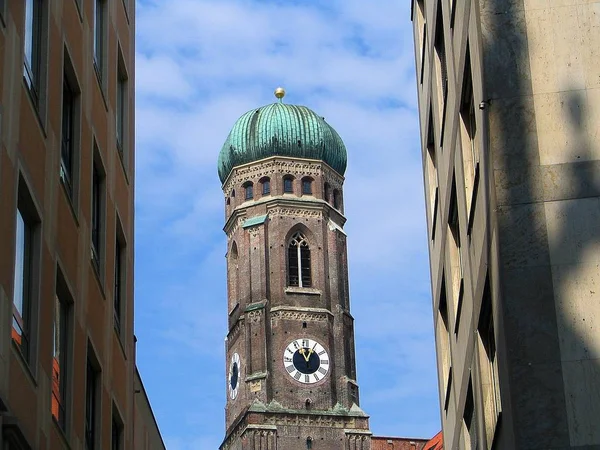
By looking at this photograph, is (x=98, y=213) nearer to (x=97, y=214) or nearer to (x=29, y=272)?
(x=97, y=214)

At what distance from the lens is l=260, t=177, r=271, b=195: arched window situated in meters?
109

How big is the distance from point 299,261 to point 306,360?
7495mm

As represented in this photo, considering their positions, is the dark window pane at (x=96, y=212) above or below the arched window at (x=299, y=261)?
below

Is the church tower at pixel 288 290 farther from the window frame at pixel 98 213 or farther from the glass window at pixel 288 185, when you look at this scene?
the window frame at pixel 98 213

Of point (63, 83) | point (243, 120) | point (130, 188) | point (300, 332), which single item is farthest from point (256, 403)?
point (63, 83)

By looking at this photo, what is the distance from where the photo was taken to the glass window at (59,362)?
61.9 ft

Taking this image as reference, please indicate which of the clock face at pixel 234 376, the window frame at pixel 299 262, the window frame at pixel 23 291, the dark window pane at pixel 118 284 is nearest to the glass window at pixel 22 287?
the window frame at pixel 23 291

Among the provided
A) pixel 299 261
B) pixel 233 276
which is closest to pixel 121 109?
pixel 299 261

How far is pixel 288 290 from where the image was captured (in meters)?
103

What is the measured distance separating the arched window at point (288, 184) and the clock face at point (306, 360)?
11.6m

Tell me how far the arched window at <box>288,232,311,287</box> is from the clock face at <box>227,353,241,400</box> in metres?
6.12

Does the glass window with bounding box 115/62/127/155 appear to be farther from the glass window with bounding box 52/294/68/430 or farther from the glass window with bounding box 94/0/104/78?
the glass window with bounding box 52/294/68/430

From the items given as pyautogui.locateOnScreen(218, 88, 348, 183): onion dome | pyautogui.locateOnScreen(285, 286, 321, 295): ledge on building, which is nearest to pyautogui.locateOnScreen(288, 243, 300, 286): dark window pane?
pyautogui.locateOnScreen(285, 286, 321, 295): ledge on building

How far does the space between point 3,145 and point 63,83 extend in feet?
14.1
